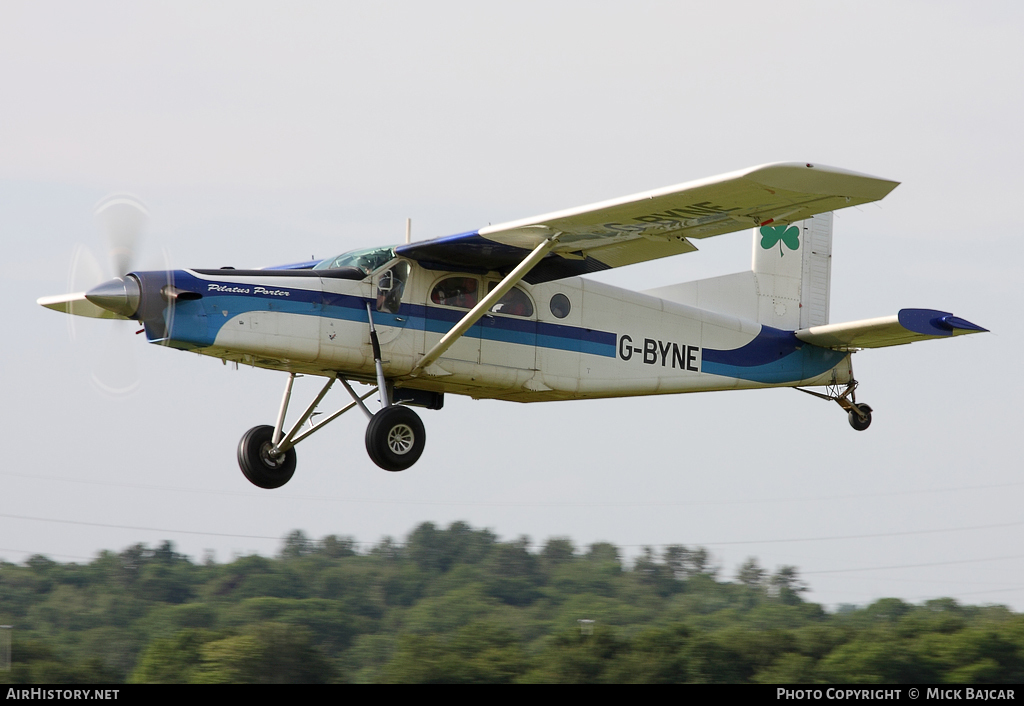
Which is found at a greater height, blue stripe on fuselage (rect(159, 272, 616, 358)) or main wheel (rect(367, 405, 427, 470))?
blue stripe on fuselage (rect(159, 272, 616, 358))

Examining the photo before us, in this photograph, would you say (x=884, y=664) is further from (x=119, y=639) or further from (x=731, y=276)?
(x=119, y=639)

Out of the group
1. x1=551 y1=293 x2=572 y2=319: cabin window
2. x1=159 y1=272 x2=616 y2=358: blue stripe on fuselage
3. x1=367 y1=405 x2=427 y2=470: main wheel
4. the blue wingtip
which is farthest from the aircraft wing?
the blue wingtip

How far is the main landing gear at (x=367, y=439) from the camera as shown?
12.8 m

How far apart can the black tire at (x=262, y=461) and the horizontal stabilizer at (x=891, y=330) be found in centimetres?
728

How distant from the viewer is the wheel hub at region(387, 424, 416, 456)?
12.9 metres

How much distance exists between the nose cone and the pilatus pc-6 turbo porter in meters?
0.01

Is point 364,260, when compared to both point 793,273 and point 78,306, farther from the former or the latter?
point 793,273

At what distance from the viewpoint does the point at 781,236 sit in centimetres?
1816

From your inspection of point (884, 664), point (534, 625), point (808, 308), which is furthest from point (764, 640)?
point (808, 308)

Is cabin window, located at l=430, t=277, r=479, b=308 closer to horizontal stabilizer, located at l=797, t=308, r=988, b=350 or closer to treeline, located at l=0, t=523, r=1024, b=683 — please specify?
horizontal stabilizer, located at l=797, t=308, r=988, b=350

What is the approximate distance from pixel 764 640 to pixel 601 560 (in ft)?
77.1

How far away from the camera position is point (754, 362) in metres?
16.1

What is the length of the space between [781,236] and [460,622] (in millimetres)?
30306
